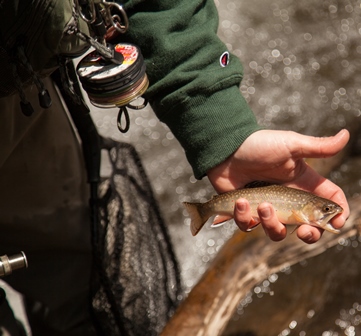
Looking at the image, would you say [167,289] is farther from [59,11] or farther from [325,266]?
[59,11]

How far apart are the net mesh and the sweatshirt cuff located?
2.22ft

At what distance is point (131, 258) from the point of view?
2.89 metres

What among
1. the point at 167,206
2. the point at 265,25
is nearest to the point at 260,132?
the point at 167,206

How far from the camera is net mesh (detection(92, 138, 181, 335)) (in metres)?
2.77

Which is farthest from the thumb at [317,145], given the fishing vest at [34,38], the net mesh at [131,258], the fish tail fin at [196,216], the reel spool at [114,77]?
the net mesh at [131,258]

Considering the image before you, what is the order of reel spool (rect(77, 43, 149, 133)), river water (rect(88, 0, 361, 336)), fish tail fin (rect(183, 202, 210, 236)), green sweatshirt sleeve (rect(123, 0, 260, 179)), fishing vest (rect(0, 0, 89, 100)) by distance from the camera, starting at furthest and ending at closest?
river water (rect(88, 0, 361, 336)), fish tail fin (rect(183, 202, 210, 236)), green sweatshirt sleeve (rect(123, 0, 260, 179)), reel spool (rect(77, 43, 149, 133)), fishing vest (rect(0, 0, 89, 100))

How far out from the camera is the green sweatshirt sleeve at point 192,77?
208 cm

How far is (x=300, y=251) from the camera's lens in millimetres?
2947

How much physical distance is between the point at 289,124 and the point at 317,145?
6.87 ft

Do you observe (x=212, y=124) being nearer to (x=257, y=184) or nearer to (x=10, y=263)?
(x=257, y=184)

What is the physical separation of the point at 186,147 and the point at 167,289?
3.45 ft

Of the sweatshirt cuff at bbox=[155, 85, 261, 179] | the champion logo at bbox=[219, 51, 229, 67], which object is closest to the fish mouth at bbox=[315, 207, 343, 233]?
the sweatshirt cuff at bbox=[155, 85, 261, 179]

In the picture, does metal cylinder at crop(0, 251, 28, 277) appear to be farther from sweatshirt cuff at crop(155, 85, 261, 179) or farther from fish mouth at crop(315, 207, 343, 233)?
fish mouth at crop(315, 207, 343, 233)

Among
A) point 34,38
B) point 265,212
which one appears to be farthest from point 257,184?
point 34,38
